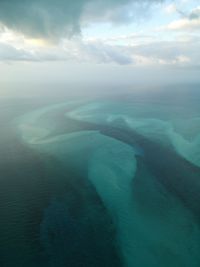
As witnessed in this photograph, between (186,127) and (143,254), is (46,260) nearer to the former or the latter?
(143,254)

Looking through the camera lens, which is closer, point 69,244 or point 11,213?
point 69,244

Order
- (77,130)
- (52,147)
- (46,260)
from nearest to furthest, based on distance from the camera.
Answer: (46,260) < (52,147) < (77,130)

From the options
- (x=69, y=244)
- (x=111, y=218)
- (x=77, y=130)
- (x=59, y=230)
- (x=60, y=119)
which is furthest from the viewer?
(x=60, y=119)

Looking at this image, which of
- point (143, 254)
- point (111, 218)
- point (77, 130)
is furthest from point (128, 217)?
point (77, 130)

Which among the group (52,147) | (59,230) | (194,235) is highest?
(52,147)

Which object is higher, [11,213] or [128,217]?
[11,213]

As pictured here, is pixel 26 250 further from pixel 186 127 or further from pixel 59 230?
pixel 186 127

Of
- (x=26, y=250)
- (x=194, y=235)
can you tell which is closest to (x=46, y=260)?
(x=26, y=250)
